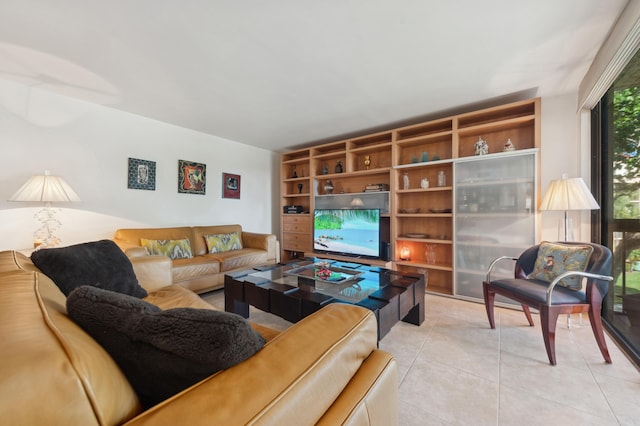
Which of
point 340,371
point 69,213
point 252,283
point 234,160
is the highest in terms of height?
point 234,160

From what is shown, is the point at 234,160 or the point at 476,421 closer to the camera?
the point at 476,421

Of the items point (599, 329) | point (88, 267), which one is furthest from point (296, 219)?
point (599, 329)

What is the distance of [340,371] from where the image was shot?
691 millimetres

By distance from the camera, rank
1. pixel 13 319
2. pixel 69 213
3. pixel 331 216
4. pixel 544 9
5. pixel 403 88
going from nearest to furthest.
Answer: pixel 13 319
pixel 544 9
pixel 403 88
pixel 69 213
pixel 331 216

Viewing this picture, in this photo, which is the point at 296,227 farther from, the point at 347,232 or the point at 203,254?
the point at 203,254

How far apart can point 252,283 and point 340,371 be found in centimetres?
149

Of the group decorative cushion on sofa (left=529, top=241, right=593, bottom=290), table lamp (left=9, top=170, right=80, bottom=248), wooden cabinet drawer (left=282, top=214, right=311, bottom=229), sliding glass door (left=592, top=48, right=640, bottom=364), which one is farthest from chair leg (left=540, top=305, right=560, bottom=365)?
table lamp (left=9, top=170, right=80, bottom=248)

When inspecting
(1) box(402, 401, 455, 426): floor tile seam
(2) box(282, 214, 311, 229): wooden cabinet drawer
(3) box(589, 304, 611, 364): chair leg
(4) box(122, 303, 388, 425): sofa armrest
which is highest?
→ (2) box(282, 214, 311, 229): wooden cabinet drawer

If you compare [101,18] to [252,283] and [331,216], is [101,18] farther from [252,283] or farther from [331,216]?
[331,216]

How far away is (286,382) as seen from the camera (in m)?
0.55

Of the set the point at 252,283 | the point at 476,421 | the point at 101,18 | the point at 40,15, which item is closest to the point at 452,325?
the point at 476,421

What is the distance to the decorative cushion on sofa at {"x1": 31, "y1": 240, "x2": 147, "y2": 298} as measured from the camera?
1315 millimetres

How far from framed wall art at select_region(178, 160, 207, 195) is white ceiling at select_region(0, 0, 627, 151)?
0.89 metres

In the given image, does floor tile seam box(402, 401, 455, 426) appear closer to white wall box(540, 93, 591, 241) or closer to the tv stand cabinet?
the tv stand cabinet
